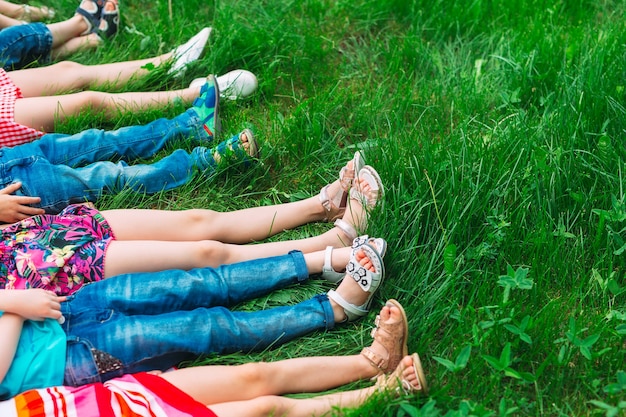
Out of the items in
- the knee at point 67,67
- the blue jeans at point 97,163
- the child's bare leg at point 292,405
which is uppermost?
the knee at point 67,67

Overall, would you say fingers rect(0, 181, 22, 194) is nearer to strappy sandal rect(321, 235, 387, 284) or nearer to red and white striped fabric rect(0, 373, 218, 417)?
red and white striped fabric rect(0, 373, 218, 417)

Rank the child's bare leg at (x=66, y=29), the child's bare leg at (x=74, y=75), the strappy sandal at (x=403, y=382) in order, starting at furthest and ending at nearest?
1. the child's bare leg at (x=66, y=29)
2. the child's bare leg at (x=74, y=75)
3. the strappy sandal at (x=403, y=382)

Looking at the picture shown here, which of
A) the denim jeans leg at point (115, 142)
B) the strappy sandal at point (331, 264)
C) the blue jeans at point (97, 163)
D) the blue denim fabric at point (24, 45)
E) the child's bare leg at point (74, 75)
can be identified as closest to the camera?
the strappy sandal at point (331, 264)

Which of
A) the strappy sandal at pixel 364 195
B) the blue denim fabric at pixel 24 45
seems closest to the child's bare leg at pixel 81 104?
the blue denim fabric at pixel 24 45

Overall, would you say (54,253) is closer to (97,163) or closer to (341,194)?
(97,163)

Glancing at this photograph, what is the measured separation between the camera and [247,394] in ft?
7.83

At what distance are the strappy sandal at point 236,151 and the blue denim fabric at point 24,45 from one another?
3.89 feet

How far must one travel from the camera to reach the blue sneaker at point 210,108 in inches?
134

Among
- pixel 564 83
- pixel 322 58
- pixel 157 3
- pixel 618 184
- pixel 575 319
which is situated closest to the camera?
pixel 575 319

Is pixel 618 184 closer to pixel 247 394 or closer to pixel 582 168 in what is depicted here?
pixel 582 168

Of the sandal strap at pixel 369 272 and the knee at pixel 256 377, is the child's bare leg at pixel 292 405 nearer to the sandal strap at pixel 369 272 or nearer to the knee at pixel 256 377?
the knee at pixel 256 377

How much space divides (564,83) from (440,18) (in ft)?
2.74

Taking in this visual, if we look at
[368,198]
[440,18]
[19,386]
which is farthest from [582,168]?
[19,386]

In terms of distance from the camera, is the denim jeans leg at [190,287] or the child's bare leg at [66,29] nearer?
the denim jeans leg at [190,287]
